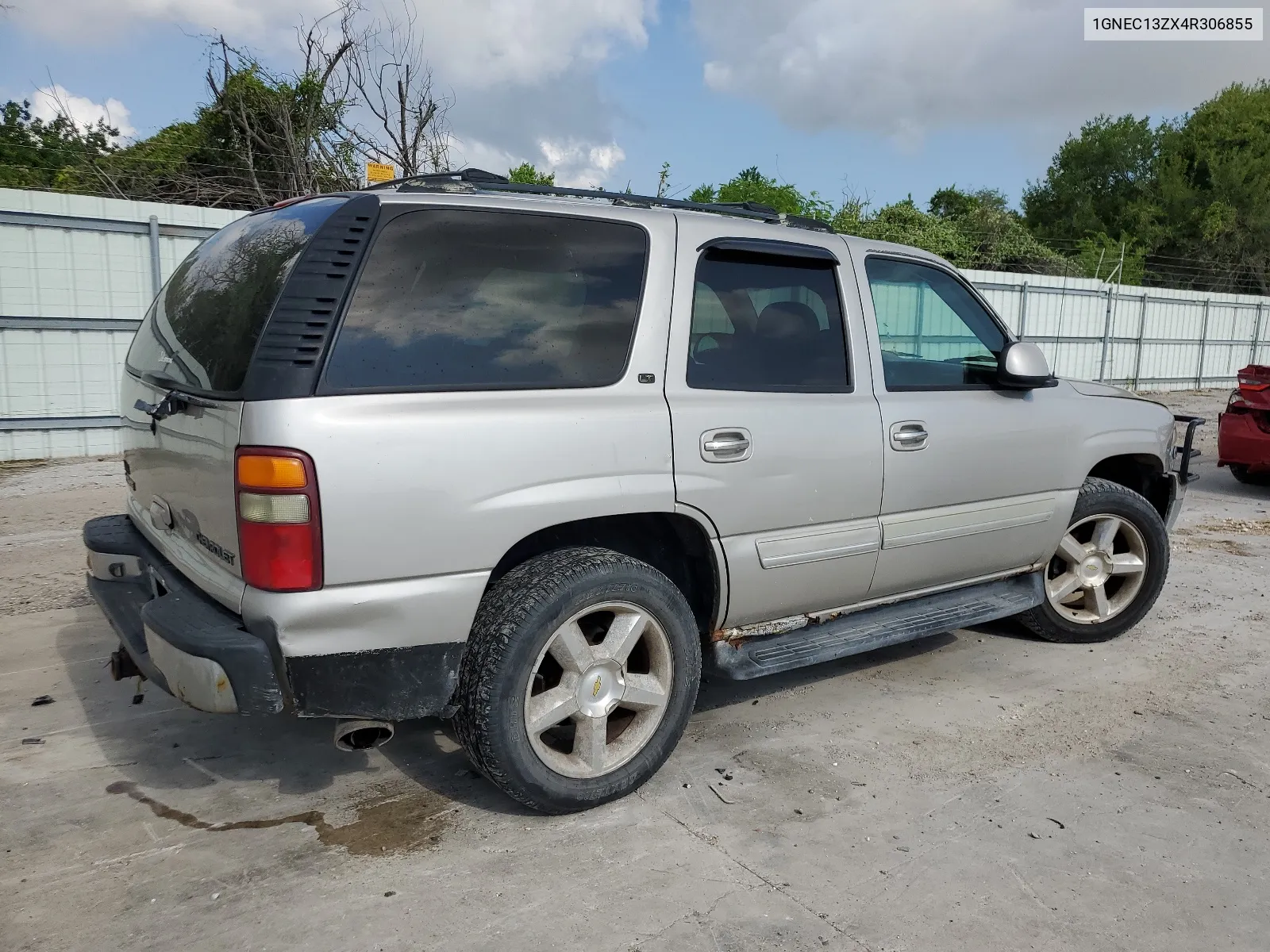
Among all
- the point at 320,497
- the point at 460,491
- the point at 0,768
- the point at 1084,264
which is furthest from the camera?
the point at 1084,264

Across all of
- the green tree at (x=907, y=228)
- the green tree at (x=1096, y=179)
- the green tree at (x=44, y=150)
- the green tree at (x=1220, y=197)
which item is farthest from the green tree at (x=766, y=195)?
the green tree at (x=1096, y=179)

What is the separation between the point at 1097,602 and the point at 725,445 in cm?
262

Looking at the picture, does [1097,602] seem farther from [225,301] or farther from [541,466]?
[225,301]

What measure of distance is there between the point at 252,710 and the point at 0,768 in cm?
143

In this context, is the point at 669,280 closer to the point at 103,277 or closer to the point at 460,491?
the point at 460,491

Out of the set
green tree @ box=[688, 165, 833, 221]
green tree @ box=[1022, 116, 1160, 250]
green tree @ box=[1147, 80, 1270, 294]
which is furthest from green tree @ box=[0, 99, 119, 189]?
green tree @ box=[1022, 116, 1160, 250]

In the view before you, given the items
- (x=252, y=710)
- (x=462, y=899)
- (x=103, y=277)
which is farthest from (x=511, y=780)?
(x=103, y=277)

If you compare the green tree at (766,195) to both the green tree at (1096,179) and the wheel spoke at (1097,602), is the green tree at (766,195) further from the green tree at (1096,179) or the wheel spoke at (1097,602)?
the green tree at (1096,179)

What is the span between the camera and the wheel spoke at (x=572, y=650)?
3.05 meters

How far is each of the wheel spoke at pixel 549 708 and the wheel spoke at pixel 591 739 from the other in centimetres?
6

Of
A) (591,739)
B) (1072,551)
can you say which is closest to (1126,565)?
(1072,551)

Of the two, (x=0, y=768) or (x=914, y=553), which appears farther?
(x=914, y=553)

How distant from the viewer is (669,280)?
335 cm

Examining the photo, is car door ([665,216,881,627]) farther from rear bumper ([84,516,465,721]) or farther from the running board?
rear bumper ([84,516,465,721])
